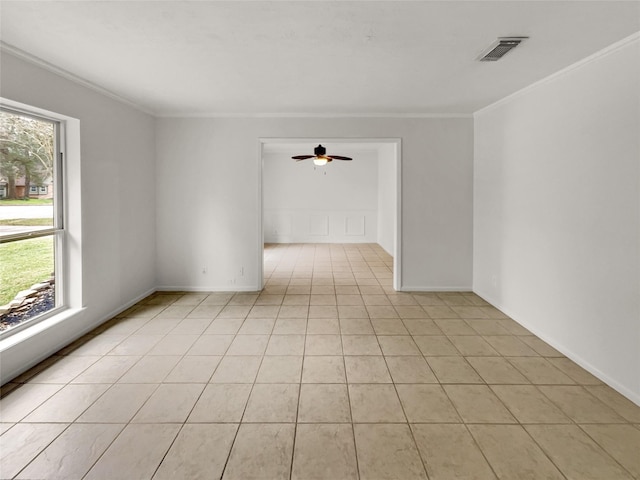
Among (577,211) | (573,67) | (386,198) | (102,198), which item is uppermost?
(573,67)

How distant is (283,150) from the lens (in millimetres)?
9727

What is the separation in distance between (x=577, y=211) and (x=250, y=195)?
144 inches

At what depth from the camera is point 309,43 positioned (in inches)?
98.5

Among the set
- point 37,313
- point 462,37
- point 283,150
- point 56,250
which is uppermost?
point 283,150

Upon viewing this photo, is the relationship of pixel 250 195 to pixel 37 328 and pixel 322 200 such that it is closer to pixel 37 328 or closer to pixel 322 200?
pixel 37 328

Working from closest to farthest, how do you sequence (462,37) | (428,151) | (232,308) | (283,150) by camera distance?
(462,37) < (232,308) < (428,151) < (283,150)

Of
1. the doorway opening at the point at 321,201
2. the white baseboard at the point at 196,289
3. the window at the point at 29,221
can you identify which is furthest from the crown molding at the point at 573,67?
the doorway opening at the point at 321,201

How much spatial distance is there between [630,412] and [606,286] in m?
0.85

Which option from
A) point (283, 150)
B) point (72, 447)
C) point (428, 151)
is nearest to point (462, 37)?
point (428, 151)

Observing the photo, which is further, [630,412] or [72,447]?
[630,412]

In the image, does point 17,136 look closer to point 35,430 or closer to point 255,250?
point 35,430

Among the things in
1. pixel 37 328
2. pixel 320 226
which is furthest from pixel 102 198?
pixel 320 226

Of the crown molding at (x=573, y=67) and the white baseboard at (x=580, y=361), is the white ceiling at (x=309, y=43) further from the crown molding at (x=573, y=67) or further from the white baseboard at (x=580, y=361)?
the white baseboard at (x=580, y=361)

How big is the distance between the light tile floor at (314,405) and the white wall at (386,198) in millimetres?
4563
